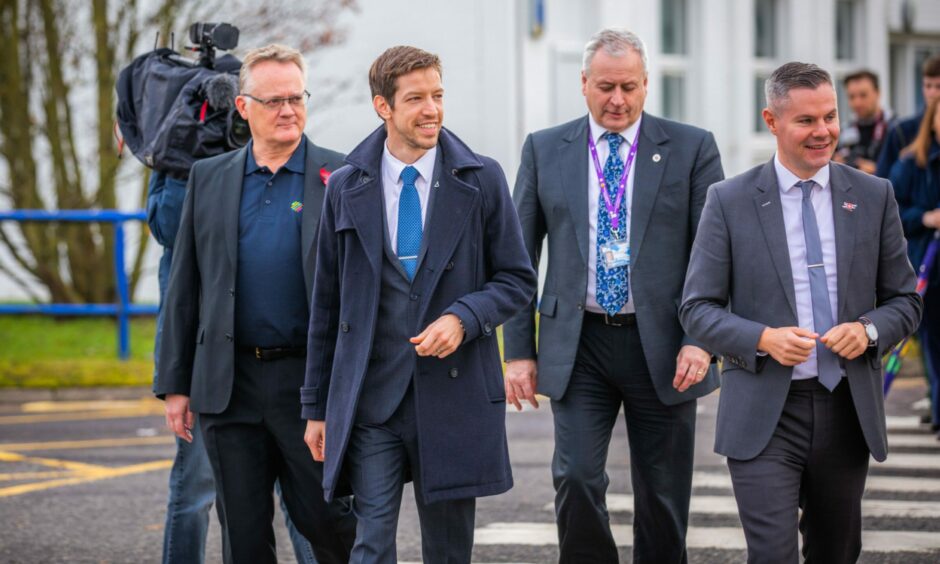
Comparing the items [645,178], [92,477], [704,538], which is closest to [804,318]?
A: [645,178]

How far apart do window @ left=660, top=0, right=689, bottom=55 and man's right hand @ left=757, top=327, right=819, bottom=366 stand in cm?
1495

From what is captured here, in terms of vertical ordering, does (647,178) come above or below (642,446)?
above

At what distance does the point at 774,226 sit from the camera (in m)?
4.79

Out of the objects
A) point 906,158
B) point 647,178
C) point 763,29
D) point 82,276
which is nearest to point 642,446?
point 647,178

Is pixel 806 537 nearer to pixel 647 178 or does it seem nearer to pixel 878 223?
pixel 878 223

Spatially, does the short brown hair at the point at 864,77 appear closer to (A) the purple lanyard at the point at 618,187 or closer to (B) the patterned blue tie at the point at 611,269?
(A) the purple lanyard at the point at 618,187

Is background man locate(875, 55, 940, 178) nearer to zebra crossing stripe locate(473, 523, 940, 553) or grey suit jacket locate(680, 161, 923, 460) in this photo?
zebra crossing stripe locate(473, 523, 940, 553)

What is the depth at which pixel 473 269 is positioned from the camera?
501cm

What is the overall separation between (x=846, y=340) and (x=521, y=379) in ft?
5.29

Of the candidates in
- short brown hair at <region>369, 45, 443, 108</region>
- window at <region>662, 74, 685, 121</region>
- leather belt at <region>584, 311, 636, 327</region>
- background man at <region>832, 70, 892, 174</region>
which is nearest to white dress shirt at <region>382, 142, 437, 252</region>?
short brown hair at <region>369, 45, 443, 108</region>

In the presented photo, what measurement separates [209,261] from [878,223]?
2279 millimetres

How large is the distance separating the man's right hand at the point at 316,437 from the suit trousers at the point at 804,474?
4.29ft

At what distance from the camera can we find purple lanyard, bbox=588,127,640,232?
5.70 m

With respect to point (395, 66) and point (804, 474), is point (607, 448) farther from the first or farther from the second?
point (395, 66)
